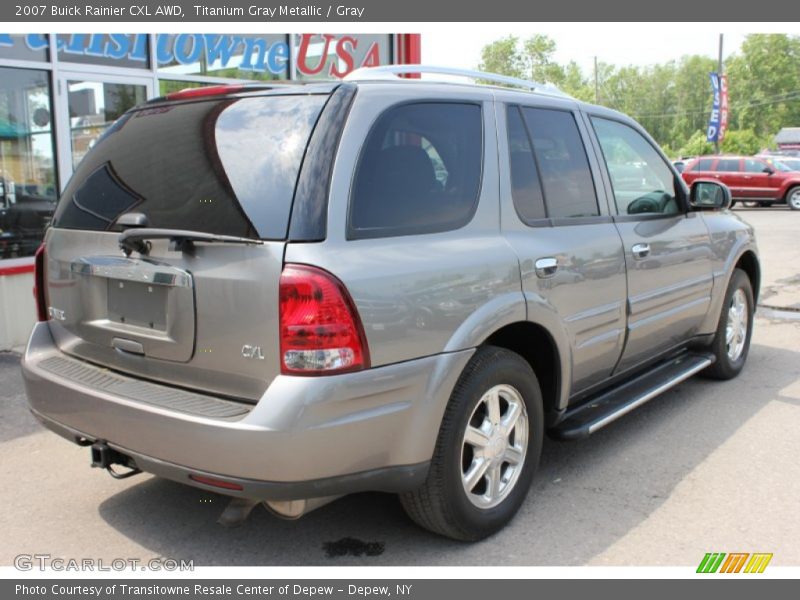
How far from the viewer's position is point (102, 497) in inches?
149

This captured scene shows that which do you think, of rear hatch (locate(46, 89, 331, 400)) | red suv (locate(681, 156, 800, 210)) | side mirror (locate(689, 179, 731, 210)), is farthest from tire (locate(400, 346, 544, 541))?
red suv (locate(681, 156, 800, 210))

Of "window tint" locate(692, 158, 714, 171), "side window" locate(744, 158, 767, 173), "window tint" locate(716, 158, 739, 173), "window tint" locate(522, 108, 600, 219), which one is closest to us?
"window tint" locate(522, 108, 600, 219)

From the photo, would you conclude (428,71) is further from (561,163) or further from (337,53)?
(337,53)

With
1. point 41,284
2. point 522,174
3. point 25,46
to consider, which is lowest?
point 41,284

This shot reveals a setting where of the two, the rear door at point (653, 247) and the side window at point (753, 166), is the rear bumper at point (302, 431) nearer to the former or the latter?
the rear door at point (653, 247)

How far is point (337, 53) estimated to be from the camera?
10188 millimetres

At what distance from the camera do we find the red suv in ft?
80.5

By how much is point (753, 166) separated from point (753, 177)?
420 millimetres

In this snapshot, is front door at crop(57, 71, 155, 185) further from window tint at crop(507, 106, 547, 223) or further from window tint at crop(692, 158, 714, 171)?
window tint at crop(692, 158, 714, 171)

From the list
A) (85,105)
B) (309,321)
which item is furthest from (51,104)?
(309,321)

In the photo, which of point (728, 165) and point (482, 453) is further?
point (728, 165)

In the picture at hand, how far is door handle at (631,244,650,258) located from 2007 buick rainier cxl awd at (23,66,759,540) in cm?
29
